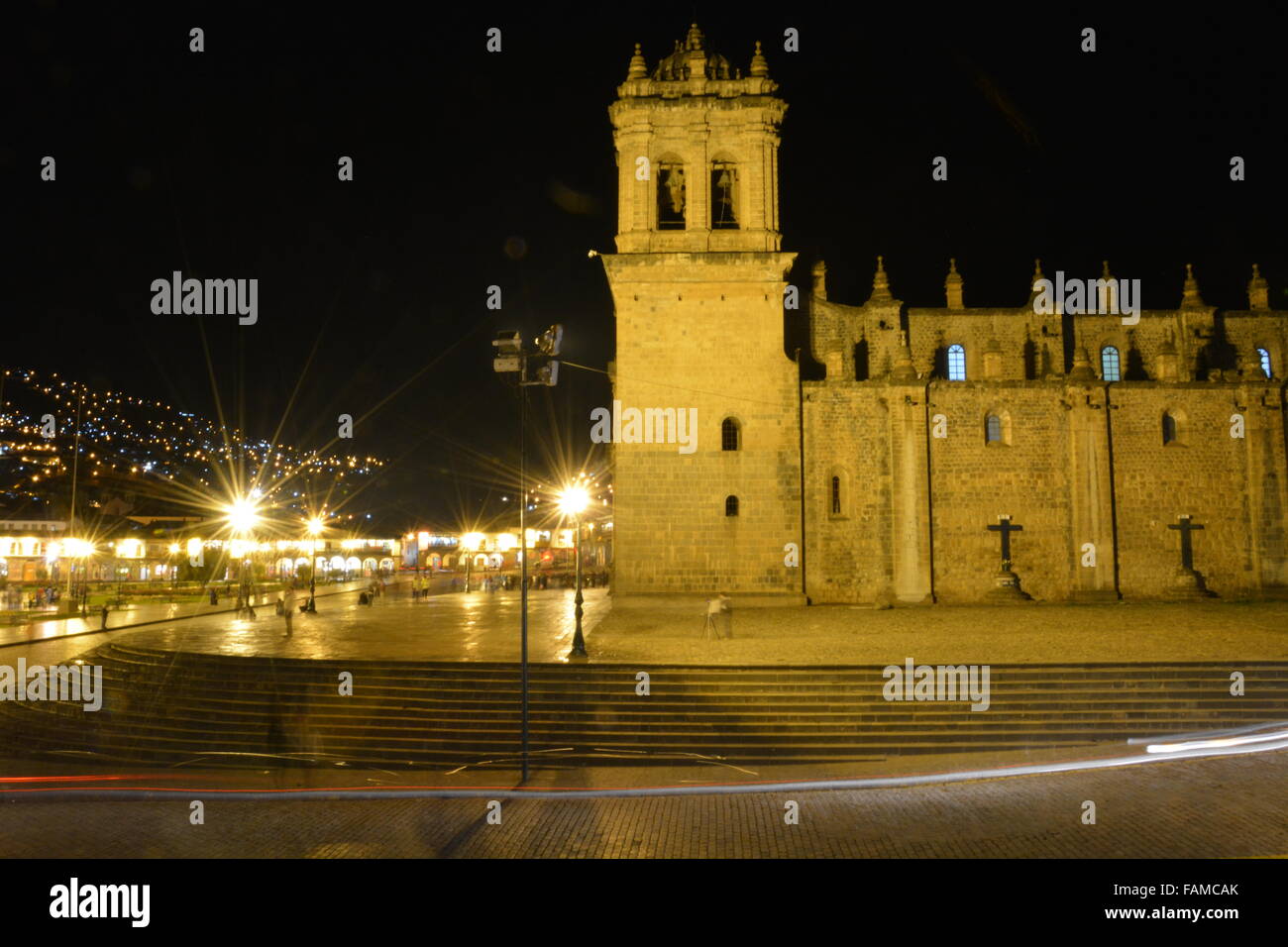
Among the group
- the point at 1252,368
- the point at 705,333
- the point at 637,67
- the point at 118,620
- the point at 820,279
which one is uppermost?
the point at 637,67

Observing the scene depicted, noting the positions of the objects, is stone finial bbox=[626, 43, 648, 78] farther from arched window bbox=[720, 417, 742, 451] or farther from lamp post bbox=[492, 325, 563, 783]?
lamp post bbox=[492, 325, 563, 783]

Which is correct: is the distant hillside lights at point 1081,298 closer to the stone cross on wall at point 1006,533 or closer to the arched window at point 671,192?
the stone cross on wall at point 1006,533

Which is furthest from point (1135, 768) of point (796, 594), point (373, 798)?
point (796, 594)

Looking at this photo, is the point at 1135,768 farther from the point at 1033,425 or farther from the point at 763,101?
the point at 763,101

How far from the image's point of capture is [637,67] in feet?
86.6

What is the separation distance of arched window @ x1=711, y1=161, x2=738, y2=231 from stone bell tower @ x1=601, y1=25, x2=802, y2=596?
13 centimetres

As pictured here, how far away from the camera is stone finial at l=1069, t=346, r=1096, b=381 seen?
28.3m

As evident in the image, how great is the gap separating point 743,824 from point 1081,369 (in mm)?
24926

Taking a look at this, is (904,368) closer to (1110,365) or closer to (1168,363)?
(1168,363)

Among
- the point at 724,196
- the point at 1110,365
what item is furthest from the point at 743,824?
the point at 1110,365

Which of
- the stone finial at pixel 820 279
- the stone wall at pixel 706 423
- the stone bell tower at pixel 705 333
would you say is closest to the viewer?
the stone wall at pixel 706 423

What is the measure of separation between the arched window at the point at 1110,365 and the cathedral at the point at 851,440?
169 cm

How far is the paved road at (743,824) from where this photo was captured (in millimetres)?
8344

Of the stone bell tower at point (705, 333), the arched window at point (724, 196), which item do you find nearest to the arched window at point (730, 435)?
the stone bell tower at point (705, 333)
